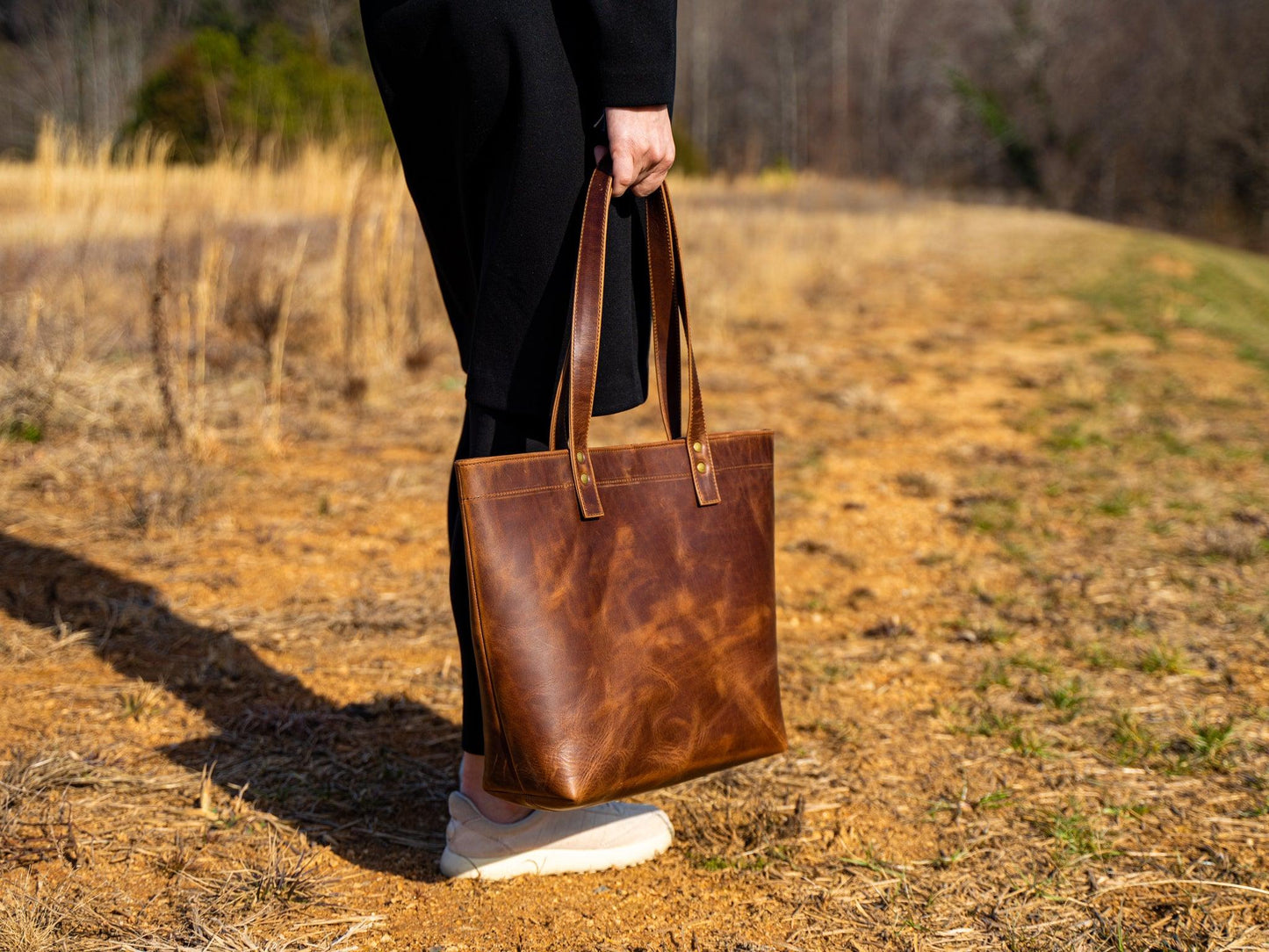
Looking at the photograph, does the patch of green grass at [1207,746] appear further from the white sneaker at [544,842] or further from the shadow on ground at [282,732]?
the shadow on ground at [282,732]

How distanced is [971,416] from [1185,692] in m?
2.90

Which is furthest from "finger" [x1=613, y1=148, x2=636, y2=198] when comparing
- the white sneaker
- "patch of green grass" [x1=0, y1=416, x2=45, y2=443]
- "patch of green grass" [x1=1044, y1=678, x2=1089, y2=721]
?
"patch of green grass" [x1=0, y1=416, x2=45, y2=443]

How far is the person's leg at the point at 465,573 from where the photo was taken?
4.54ft

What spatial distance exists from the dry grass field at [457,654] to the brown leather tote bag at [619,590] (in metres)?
0.29

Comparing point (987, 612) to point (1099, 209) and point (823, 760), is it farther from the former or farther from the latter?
point (1099, 209)

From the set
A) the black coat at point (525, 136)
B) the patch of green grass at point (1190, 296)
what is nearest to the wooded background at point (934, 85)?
the patch of green grass at point (1190, 296)

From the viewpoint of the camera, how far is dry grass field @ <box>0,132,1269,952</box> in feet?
4.83

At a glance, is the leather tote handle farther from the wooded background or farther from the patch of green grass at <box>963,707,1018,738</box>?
the wooded background

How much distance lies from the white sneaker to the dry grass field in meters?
0.03

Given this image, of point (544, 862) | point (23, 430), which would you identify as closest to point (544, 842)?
point (544, 862)

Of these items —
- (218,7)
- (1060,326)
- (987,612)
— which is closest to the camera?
(987,612)

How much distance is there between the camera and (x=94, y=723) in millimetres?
1931

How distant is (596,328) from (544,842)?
78cm

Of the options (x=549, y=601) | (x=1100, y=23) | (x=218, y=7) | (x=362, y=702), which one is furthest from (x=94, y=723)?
(x=1100, y=23)
